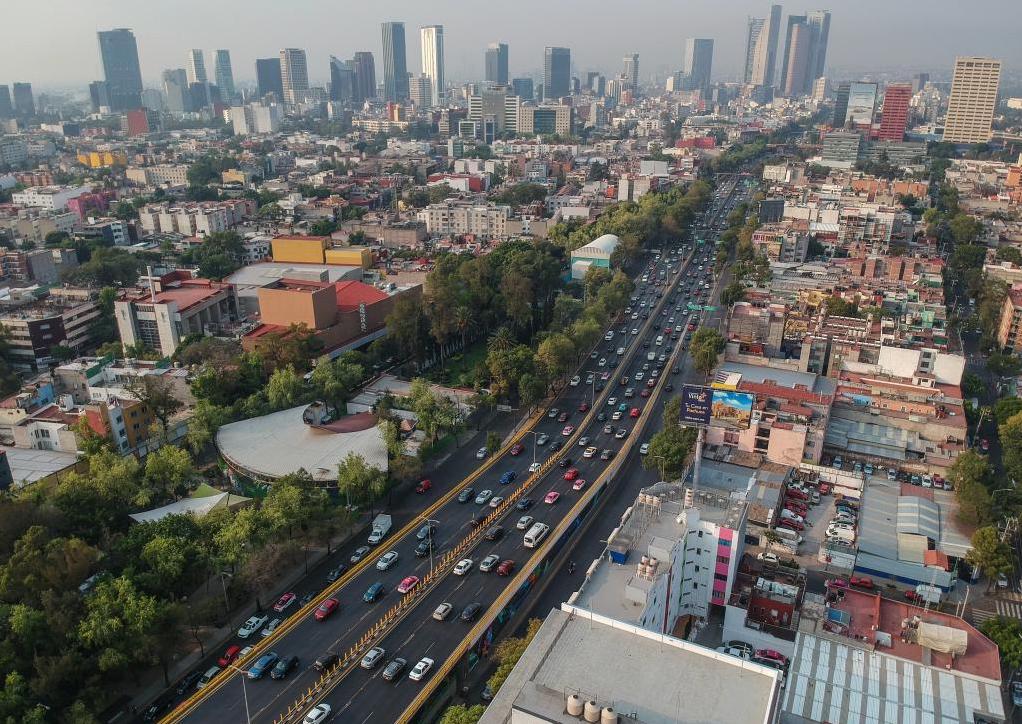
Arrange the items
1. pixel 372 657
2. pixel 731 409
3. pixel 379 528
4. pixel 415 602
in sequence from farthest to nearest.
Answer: pixel 731 409
pixel 379 528
pixel 415 602
pixel 372 657

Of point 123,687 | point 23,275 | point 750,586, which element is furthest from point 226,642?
point 23,275

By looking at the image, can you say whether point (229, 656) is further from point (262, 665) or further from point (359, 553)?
point (359, 553)

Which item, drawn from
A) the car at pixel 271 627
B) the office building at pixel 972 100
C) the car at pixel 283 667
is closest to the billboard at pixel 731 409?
the car at pixel 271 627

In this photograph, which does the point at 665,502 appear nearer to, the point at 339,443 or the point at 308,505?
the point at 308,505

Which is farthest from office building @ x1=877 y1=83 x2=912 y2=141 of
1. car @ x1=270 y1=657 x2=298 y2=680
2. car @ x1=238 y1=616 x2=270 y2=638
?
car @ x1=270 y1=657 x2=298 y2=680

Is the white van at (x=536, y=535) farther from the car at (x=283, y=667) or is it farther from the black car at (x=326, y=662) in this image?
the car at (x=283, y=667)

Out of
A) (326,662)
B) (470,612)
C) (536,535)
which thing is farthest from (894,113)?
(326,662)

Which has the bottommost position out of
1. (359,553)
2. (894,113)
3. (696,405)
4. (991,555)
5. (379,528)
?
(359,553)

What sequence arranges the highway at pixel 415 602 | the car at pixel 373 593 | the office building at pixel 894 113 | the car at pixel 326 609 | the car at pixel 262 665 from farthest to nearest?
the office building at pixel 894 113 < the car at pixel 373 593 < the car at pixel 326 609 < the car at pixel 262 665 < the highway at pixel 415 602
